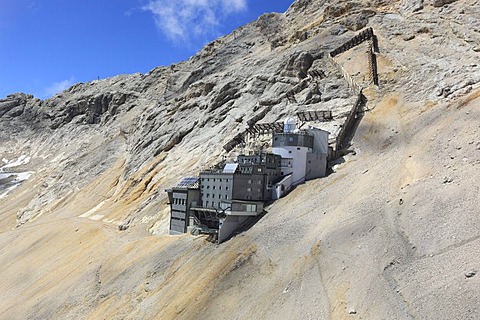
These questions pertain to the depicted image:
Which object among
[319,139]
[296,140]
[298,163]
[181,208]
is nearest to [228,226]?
[181,208]

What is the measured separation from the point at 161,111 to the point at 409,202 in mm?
65470

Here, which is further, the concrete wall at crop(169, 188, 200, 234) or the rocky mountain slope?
the concrete wall at crop(169, 188, 200, 234)

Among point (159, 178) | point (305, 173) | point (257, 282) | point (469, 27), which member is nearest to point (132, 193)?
point (159, 178)

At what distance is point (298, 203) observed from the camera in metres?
36.7

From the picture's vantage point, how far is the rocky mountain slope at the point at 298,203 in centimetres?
2333

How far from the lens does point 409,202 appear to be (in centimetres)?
2800

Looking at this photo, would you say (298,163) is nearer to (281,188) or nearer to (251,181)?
(281,188)

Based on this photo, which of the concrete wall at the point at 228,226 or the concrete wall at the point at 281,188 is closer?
the concrete wall at the point at 228,226

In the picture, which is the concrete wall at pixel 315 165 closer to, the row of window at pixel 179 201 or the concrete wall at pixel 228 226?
the concrete wall at pixel 228 226

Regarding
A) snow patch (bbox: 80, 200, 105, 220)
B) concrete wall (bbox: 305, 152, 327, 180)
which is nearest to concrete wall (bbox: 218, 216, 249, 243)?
concrete wall (bbox: 305, 152, 327, 180)

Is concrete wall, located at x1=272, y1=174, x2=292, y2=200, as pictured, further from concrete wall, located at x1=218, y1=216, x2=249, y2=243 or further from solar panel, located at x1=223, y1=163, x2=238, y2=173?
concrete wall, located at x1=218, y1=216, x2=249, y2=243

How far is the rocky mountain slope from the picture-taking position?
76.5ft

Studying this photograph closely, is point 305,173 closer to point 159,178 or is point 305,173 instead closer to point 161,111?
point 159,178

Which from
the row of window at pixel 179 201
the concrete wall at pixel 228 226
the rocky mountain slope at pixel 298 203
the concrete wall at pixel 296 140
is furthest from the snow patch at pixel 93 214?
the concrete wall at pixel 296 140
